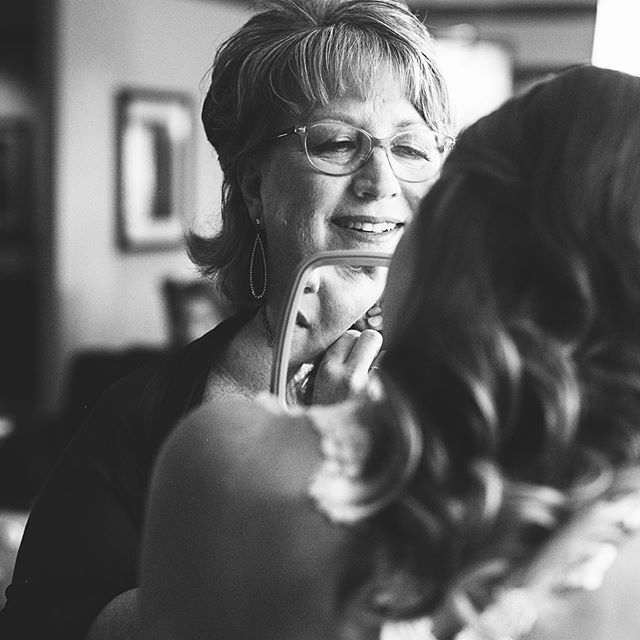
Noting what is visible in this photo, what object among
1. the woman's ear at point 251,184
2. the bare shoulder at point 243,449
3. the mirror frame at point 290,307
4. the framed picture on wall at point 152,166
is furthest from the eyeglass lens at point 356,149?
the framed picture on wall at point 152,166

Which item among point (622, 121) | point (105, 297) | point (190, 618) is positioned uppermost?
point (622, 121)

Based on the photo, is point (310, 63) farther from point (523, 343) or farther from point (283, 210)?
point (523, 343)

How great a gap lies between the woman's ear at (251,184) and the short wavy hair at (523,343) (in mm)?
797

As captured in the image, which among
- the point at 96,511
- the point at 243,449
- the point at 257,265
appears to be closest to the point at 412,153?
the point at 257,265

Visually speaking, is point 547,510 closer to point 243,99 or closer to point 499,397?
point 499,397

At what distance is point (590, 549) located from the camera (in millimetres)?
752

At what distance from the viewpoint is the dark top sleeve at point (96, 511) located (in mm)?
1287

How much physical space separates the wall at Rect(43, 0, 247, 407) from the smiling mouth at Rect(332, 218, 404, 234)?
399 cm

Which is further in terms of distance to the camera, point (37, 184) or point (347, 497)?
point (37, 184)

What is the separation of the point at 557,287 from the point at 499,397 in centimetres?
9

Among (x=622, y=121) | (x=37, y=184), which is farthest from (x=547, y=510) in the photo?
(x=37, y=184)

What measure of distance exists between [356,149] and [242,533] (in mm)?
756

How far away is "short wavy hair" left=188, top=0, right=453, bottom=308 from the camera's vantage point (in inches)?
55.5

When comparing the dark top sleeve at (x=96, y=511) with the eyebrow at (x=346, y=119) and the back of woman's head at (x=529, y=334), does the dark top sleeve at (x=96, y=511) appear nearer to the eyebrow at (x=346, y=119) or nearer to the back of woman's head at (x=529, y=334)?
the eyebrow at (x=346, y=119)
